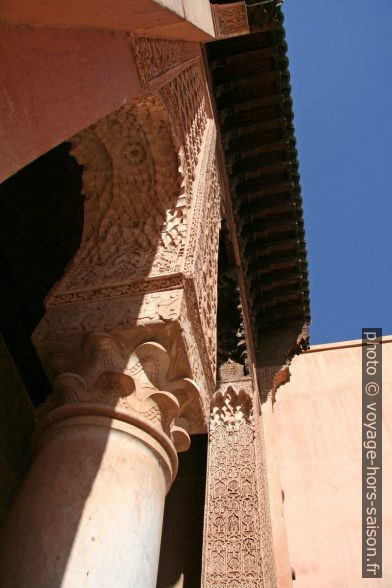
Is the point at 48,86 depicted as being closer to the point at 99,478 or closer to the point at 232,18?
the point at 99,478

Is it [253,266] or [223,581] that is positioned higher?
[253,266]

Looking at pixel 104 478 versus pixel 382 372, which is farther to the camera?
pixel 382 372

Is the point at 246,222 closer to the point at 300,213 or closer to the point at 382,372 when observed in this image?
the point at 300,213

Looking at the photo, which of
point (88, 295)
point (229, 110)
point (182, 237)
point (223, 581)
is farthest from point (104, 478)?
point (229, 110)

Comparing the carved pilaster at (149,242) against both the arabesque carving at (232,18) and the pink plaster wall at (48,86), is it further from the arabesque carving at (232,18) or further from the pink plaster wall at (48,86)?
the pink plaster wall at (48,86)

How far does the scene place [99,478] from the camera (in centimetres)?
172

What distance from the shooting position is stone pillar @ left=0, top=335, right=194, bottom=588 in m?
1.52

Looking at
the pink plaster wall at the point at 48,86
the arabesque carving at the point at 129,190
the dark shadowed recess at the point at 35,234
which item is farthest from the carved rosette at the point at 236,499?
the pink plaster wall at the point at 48,86

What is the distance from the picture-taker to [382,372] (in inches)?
343

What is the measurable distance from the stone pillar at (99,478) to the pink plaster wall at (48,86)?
3.29ft

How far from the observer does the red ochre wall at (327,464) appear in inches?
247

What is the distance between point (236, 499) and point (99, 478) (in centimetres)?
272

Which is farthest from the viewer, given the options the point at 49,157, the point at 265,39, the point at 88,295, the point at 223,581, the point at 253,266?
the point at 253,266

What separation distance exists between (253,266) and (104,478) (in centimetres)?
452
